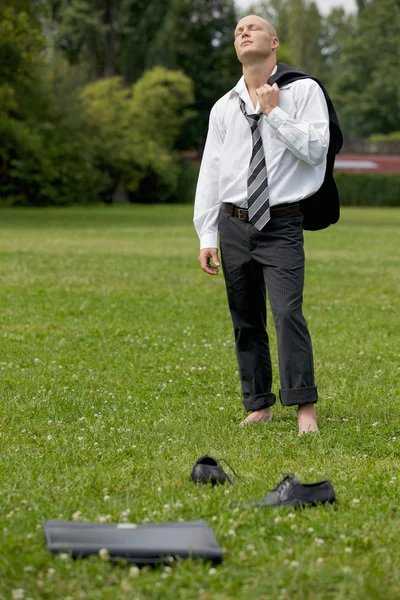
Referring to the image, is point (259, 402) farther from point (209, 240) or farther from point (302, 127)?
point (302, 127)

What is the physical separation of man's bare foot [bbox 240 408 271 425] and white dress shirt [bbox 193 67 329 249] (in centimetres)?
112

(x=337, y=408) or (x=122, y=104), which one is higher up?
(x=122, y=104)

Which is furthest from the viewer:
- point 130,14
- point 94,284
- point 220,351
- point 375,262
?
point 130,14

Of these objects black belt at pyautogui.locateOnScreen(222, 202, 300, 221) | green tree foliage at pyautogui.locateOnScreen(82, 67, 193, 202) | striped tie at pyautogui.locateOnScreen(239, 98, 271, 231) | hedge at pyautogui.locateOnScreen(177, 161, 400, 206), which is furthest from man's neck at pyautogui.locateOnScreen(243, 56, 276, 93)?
hedge at pyautogui.locateOnScreen(177, 161, 400, 206)

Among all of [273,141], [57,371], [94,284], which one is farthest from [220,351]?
[94,284]

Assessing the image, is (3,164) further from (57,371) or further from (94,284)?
(57,371)

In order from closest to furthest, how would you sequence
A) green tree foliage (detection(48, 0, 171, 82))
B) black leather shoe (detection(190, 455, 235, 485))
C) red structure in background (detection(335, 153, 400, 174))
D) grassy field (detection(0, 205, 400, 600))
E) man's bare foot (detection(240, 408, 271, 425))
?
Result: 1. grassy field (detection(0, 205, 400, 600))
2. black leather shoe (detection(190, 455, 235, 485))
3. man's bare foot (detection(240, 408, 271, 425))
4. green tree foliage (detection(48, 0, 171, 82))
5. red structure in background (detection(335, 153, 400, 174))

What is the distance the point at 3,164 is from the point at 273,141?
42.7 metres

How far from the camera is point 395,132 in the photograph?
8600 cm

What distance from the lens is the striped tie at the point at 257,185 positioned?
5.48 metres

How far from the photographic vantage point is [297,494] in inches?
162

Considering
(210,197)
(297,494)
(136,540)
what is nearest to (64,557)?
(136,540)

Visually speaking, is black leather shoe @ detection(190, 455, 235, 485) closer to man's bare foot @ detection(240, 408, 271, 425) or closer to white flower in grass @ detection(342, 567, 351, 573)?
white flower in grass @ detection(342, 567, 351, 573)

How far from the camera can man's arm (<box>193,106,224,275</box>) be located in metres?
5.80
